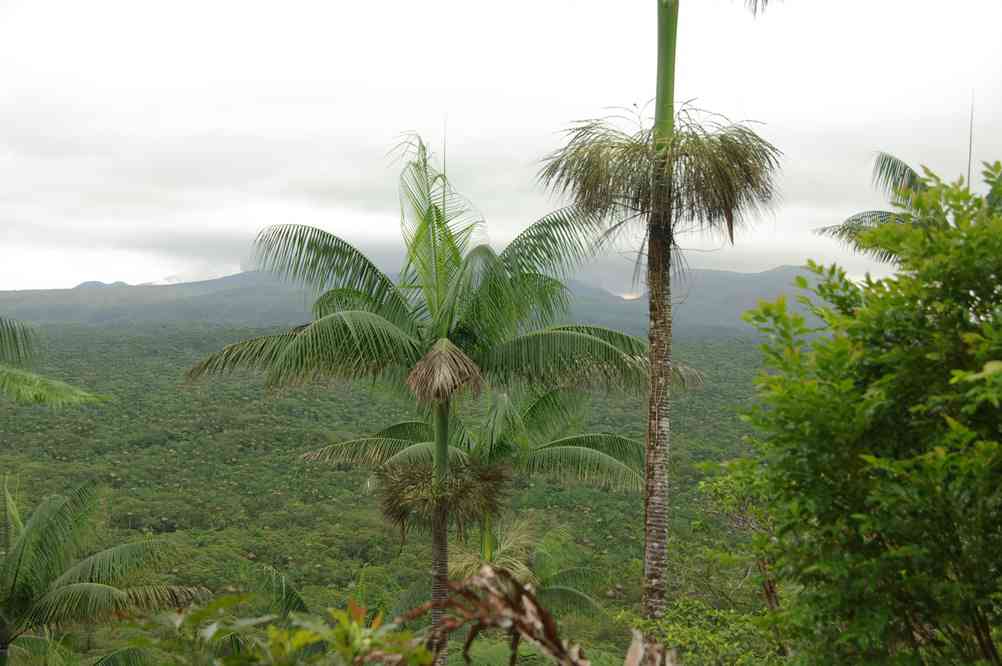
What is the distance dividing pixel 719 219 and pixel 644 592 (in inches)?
165

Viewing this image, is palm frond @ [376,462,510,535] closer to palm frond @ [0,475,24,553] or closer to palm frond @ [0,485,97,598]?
palm frond @ [0,485,97,598]

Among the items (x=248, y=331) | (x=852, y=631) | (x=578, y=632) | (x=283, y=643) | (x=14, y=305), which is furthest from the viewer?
(x=14, y=305)

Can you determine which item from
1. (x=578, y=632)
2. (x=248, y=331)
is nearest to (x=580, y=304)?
(x=248, y=331)

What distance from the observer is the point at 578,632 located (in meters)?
23.0

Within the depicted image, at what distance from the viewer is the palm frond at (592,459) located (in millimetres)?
14031

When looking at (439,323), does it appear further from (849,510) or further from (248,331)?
(248,331)

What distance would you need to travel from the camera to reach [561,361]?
10.7 meters

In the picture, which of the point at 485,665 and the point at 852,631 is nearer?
the point at 852,631

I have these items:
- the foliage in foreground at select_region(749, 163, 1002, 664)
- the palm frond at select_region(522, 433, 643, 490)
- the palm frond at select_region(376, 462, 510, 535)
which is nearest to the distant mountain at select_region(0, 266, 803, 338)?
the palm frond at select_region(522, 433, 643, 490)

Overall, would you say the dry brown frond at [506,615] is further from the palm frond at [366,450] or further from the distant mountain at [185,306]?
the distant mountain at [185,306]

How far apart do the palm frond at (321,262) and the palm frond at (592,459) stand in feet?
16.6

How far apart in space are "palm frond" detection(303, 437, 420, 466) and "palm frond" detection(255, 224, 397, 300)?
3550mm

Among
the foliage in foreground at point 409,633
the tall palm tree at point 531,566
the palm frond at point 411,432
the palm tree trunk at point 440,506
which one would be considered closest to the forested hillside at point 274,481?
the tall palm tree at point 531,566

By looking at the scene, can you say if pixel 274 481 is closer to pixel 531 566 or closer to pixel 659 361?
pixel 531 566
